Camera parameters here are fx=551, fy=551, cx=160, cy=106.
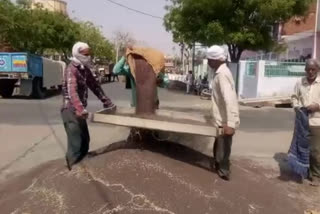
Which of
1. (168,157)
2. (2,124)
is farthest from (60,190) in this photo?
(2,124)

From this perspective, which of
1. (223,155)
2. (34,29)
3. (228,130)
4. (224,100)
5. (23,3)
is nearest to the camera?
(228,130)

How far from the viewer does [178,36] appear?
2866 centimetres

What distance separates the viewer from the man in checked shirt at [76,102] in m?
6.23

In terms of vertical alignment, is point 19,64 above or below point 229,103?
below

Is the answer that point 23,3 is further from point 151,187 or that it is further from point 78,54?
point 151,187

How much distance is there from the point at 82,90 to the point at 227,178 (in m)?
1.97

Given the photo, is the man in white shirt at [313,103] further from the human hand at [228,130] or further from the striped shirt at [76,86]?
the striped shirt at [76,86]

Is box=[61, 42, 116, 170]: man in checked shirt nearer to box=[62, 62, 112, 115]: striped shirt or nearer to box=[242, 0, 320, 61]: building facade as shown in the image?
box=[62, 62, 112, 115]: striped shirt

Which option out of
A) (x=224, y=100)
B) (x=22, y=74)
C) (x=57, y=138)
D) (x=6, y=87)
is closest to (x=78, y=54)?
(x=224, y=100)

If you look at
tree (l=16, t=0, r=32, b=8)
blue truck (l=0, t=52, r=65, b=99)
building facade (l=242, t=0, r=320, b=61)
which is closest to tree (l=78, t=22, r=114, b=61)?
tree (l=16, t=0, r=32, b=8)

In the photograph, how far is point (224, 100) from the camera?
5.99 meters

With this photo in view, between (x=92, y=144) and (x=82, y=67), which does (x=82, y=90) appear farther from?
(x=92, y=144)

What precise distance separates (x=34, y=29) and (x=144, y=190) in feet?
Answer: 118

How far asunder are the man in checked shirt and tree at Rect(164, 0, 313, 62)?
18713 mm
